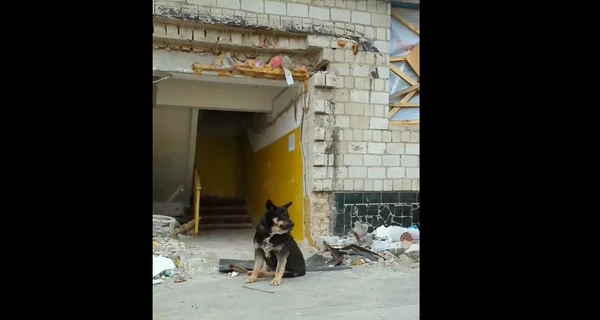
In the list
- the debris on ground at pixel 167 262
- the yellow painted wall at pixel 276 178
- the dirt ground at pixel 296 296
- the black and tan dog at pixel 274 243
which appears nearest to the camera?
the dirt ground at pixel 296 296

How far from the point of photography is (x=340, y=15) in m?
6.14

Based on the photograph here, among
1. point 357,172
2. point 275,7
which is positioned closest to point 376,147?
point 357,172

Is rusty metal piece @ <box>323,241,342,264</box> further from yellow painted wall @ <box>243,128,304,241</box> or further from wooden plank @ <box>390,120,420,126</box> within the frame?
wooden plank @ <box>390,120,420,126</box>

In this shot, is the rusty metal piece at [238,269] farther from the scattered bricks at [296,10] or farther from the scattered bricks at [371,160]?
the scattered bricks at [296,10]

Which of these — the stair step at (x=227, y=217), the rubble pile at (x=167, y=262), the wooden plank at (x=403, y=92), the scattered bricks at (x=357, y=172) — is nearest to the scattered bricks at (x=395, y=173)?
the scattered bricks at (x=357, y=172)

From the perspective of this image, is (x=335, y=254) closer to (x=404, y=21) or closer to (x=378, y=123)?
(x=378, y=123)

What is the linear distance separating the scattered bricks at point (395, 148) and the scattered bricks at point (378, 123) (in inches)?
10.6

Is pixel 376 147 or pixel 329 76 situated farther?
pixel 376 147

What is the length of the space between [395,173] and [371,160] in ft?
1.31

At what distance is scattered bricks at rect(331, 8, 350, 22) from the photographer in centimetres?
612

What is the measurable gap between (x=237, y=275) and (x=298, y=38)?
3268 millimetres

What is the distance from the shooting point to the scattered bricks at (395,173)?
6.23 m

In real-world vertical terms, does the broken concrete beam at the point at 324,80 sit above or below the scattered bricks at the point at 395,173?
above

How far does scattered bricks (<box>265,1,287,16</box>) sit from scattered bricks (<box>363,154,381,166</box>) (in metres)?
2.24
